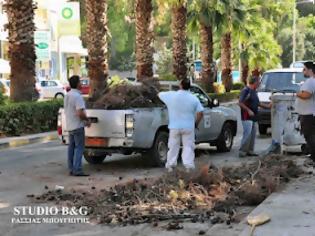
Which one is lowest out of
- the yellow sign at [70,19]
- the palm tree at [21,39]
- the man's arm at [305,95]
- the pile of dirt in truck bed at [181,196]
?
the pile of dirt in truck bed at [181,196]

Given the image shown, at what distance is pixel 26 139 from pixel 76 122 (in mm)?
7685

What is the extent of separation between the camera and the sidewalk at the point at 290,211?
6.91 meters

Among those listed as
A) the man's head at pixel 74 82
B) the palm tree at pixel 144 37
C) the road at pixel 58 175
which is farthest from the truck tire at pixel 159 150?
the palm tree at pixel 144 37

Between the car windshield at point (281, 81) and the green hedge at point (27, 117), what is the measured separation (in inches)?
287

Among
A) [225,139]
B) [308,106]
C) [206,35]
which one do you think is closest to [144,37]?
[206,35]

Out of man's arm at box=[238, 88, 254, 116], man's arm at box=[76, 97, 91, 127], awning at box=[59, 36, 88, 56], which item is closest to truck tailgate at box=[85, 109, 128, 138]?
man's arm at box=[76, 97, 91, 127]

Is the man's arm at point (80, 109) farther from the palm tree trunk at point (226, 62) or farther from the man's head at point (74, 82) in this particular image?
the palm tree trunk at point (226, 62)

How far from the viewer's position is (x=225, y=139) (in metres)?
15.1

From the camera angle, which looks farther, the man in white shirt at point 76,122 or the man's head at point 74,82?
the man's head at point 74,82

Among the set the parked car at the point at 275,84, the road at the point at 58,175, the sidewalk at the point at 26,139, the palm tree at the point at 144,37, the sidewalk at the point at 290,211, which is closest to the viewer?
the sidewalk at the point at 290,211

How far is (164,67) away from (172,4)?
162ft

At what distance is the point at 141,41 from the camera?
29.4 metres

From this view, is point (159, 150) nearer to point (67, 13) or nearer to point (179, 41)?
point (179, 41)

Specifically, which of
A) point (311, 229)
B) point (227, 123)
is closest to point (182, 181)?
point (311, 229)
